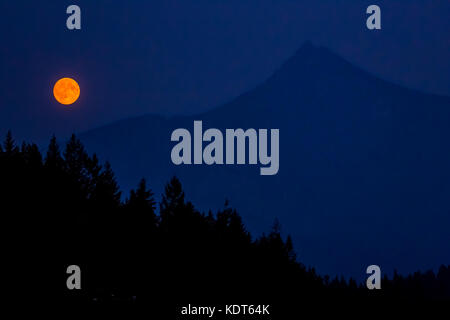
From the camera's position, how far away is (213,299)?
4544cm

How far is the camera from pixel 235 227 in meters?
63.7

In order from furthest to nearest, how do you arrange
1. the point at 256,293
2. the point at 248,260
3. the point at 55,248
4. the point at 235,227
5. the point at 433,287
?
the point at 433,287
the point at 235,227
the point at 248,260
the point at 256,293
the point at 55,248

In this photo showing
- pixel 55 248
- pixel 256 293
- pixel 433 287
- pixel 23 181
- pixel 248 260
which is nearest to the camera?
pixel 55 248

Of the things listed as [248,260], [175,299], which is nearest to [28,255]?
[175,299]

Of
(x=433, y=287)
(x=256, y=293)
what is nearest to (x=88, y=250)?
(x=256, y=293)

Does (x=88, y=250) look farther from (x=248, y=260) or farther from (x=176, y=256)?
(x=248, y=260)

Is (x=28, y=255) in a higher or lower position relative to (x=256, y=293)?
higher

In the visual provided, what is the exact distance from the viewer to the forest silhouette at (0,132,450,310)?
33562mm

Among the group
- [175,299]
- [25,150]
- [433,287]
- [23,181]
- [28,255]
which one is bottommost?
[433,287]

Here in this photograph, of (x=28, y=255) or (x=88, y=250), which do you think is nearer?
(x=28, y=255)

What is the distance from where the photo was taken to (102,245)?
133ft

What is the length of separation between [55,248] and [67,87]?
1081 centimetres

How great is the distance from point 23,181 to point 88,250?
5710 millimetres

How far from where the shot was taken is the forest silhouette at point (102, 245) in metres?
33.6
